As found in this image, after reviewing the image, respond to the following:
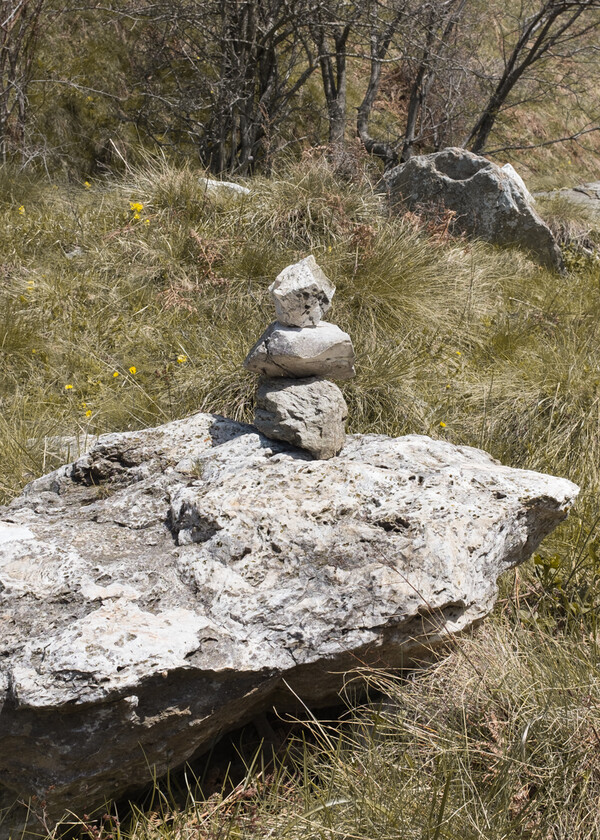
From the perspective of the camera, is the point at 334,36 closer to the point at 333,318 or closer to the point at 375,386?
the point at 333,318

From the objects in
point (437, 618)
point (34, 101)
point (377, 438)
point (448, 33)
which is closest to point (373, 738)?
point (437, 618)

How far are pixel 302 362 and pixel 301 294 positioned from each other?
0.89ft

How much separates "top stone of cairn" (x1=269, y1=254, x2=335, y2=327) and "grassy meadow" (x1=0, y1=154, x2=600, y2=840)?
1.20m

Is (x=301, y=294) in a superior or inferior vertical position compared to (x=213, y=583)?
superior

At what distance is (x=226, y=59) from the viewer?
7246mm

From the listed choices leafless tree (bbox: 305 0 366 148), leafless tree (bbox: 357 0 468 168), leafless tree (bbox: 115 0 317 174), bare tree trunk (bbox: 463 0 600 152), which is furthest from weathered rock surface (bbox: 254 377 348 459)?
bare tree trunk (bbox: 463 0 600 152)

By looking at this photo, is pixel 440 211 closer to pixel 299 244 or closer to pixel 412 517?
pixel 299 244

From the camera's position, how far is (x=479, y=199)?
6738mm

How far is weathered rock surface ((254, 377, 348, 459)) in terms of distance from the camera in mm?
2766

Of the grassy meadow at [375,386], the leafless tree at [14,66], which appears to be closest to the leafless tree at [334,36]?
the grassy meadow at [375,386]

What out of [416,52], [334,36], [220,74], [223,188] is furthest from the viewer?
[416,52]

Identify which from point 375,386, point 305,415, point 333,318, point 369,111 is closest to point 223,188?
point 333,318

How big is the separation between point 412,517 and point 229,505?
634mm

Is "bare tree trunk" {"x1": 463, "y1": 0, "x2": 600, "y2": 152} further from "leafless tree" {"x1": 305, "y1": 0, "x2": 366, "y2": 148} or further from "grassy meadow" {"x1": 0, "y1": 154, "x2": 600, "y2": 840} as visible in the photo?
"leafless tree" {"x1": 305, "y1": 0, "x2": 366, "y2": 148}
